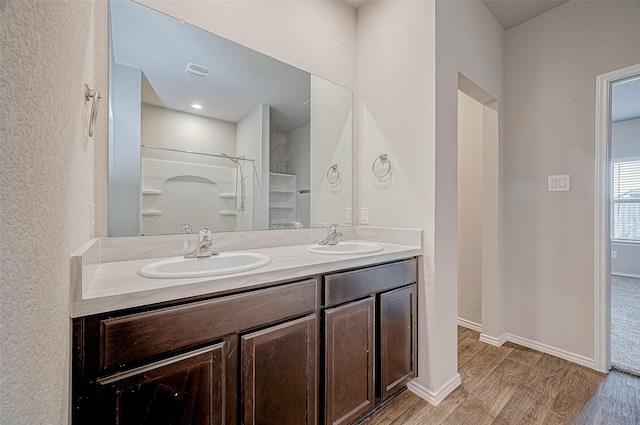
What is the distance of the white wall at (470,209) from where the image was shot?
250 cm

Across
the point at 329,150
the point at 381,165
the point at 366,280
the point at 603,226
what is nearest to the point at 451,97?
the point at 381,165

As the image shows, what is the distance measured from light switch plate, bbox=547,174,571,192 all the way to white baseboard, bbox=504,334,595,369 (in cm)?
118

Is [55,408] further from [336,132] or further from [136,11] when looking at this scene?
[336,132]

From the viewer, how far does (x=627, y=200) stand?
177 inches

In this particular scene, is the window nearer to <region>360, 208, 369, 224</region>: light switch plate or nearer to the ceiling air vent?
<region>360, 208, 369, 224</region>: light switch plate

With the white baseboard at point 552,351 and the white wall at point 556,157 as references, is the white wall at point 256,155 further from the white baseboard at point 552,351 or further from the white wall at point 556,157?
the white baseboard at point 552,351

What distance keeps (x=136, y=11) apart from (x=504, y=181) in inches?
106

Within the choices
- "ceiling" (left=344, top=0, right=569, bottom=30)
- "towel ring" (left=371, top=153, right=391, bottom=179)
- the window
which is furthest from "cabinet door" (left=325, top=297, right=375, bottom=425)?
the window

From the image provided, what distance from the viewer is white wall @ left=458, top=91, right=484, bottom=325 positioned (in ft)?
8.21

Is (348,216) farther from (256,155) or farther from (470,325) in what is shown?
(470,325)

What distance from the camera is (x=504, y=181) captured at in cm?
234

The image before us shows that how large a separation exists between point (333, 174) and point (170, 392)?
1579 mm

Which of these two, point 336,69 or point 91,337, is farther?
point 336,69

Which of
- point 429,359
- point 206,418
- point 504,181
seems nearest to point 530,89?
point 504,181
